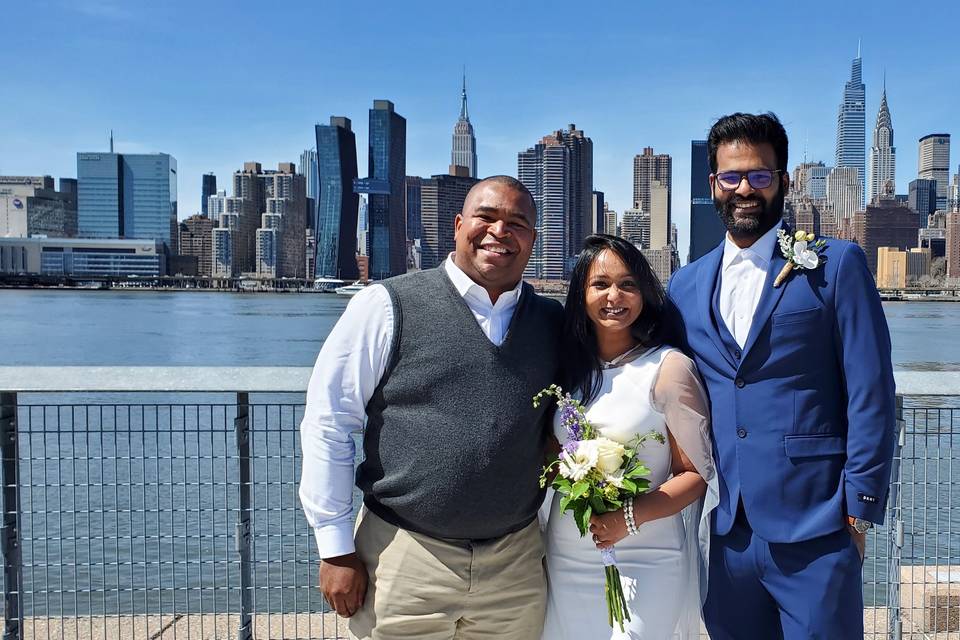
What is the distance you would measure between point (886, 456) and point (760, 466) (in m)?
0.34

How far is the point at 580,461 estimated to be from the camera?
93.6 inches

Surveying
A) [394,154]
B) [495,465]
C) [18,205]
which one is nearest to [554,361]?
[495,465]

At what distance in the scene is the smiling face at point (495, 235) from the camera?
252 cm

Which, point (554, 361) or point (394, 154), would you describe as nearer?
point (554, 361)

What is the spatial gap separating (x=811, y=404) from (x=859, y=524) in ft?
1.19

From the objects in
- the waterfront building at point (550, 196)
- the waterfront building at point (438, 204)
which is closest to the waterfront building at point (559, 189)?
the waterfront building at point (550, 196)

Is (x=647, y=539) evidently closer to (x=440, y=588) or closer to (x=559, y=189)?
(x=440, y=588)

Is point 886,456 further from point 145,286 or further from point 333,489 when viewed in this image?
point 145,286

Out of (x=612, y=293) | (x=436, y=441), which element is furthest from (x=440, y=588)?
(x=612, y=293)

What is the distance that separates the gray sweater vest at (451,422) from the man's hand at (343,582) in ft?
0.61

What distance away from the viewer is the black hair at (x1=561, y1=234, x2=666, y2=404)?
2594mm

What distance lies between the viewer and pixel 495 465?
2.45m

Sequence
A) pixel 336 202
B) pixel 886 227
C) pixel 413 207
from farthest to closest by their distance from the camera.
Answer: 1. pixel 413 207
2. pixel 886 227
3. pixel 336 202

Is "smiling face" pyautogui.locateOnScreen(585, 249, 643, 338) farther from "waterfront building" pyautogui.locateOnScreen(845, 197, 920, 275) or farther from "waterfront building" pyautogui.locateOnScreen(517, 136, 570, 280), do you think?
"waterfront building" pyautogui.locateOnScreen(845, 197, 920, 275)
